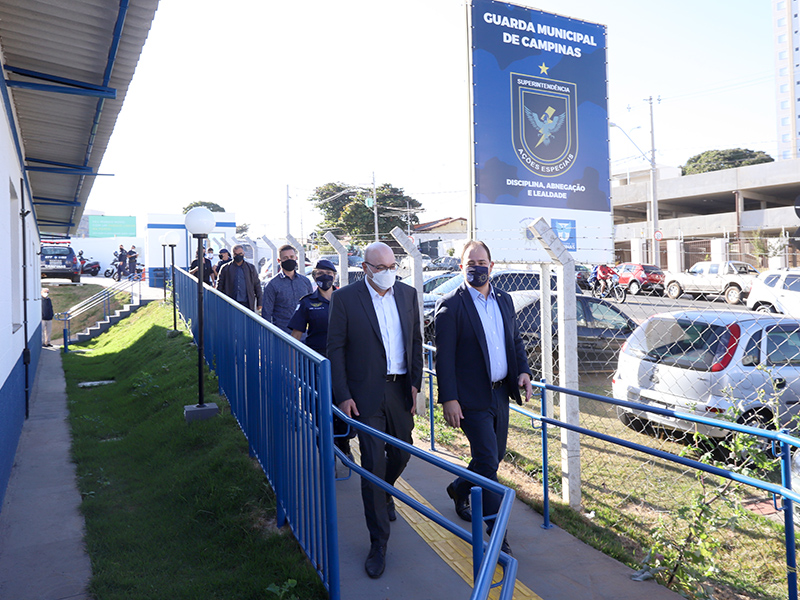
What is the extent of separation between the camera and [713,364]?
6.21 m

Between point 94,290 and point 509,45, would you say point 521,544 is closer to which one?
point 509,45

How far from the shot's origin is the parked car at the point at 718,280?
25000 millimetres

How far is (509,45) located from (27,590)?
263 inches

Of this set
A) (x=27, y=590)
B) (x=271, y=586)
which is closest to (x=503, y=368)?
(x=271, y=586)

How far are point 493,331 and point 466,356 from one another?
0.24 metres

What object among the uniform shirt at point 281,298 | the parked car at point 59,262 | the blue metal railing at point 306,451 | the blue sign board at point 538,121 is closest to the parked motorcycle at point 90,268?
the parked car at point 59,262

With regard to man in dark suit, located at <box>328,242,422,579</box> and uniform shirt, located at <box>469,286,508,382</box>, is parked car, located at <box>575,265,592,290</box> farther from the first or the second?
man in dark suit, located at <box>328,242,422,579</box>

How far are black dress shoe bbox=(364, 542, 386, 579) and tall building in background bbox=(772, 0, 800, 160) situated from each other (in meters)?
94.5

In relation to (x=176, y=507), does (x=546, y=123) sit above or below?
above

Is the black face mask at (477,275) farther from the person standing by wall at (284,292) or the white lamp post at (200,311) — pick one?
the white lamp post at (200,311)

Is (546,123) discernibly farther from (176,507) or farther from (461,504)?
(176,507)

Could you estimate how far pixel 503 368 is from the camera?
398 cm

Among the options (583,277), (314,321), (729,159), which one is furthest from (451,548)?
(729,159)

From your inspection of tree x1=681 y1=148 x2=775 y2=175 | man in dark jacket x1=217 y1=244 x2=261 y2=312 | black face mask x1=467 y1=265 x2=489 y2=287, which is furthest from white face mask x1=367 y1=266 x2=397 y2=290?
tree x1=681 y1=148 x2=775 y2=175
